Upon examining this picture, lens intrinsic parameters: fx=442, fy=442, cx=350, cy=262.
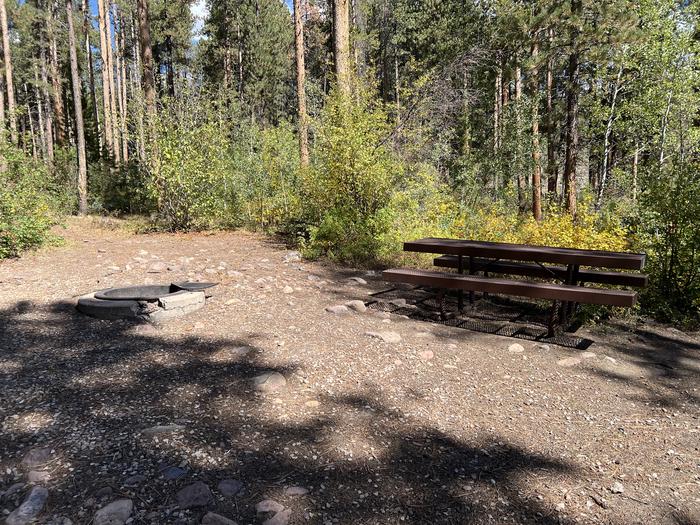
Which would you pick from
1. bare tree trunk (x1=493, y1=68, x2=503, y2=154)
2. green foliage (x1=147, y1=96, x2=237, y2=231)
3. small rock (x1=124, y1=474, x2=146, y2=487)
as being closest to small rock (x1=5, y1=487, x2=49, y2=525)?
small rock (x1=124, y1=474, x2=146, y2=487)

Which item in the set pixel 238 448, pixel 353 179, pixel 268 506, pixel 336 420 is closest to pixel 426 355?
pixel 336 420

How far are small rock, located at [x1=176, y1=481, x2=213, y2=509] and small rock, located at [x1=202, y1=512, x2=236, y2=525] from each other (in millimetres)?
101

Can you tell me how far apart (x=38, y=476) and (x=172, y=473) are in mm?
575

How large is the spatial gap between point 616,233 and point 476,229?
219 centimetres

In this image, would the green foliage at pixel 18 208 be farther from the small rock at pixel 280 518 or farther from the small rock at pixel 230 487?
the small rock at pixel 280 518

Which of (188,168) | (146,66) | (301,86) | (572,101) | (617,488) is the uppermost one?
(146,66)

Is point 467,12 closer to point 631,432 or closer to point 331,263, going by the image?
point 331,263

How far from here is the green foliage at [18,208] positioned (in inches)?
257

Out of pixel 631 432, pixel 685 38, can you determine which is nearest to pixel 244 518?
pixel 631 432

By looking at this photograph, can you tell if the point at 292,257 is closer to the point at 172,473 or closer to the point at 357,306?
the point at 357,306

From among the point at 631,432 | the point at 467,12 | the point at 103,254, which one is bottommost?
the point at 631,432

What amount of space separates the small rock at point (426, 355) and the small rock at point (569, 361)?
1.02m

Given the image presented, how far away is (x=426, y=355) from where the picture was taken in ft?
12.0

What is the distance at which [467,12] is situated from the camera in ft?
63.7
